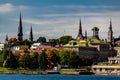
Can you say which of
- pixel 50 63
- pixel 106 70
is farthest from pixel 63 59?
pixel 106 70

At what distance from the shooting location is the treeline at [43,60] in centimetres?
12494

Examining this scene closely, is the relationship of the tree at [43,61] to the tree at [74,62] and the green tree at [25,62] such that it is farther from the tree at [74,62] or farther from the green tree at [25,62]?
the tree at [74,62]

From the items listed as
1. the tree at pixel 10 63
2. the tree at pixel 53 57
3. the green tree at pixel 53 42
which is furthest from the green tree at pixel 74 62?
the green tree at pixel 53 42

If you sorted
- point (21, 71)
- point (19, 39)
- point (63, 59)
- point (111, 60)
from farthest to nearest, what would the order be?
1. point (19, 39)
2. point (111, 60)
3. point (63, 59)
4. point (21, 71)

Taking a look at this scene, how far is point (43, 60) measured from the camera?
127 meters

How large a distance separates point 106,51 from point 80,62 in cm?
3762

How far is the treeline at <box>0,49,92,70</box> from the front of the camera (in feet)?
410

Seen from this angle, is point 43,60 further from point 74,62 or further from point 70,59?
point 74,62

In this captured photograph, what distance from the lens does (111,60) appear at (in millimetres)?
146000

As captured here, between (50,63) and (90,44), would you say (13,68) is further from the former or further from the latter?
(90,44)

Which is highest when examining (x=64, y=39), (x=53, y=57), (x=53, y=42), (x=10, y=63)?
(x=64, y=39)

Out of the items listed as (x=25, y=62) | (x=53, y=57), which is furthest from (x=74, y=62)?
(x=25, y=62)

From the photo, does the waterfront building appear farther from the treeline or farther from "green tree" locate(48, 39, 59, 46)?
"green tree" locate(48, 39, 59, 46)

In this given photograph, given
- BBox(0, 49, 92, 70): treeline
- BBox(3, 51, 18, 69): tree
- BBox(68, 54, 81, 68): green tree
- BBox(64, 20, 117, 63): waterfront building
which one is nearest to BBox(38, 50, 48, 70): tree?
BBox(0, 49, 92, 70): treeline
